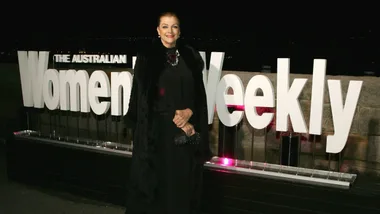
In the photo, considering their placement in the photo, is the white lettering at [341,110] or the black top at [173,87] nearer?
the black top at [173,87]

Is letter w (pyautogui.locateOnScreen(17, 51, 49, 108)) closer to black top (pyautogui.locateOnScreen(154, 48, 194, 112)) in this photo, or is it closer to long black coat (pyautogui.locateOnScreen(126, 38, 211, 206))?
long black coat (pyautogui.locateOnScreen(126, 38, 211, 206))

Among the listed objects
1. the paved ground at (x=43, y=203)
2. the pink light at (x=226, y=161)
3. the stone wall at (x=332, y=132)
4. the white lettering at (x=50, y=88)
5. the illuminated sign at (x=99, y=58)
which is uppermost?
the illuminated sign at (x=99, y=58)

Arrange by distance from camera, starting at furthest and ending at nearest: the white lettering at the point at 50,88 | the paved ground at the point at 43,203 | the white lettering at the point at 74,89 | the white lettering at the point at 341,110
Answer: the white lettering at the point at 50,88 < the white lettering at the point at 74,89 < the paved ground at the point at 43,203 < the white lettering at the point at 341,110

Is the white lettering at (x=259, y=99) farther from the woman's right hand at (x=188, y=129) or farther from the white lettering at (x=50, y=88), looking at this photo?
the white lettering at (x=50, y=88)

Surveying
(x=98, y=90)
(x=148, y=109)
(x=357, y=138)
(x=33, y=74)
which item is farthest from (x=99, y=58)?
(x=357, y=138)

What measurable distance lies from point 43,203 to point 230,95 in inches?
95.4

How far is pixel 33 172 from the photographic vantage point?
4.92 metres

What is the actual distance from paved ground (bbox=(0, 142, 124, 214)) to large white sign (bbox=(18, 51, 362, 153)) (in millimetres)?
1020

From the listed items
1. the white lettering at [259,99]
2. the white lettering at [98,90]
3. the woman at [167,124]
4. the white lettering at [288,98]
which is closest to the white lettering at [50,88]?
the white lettering at [98,90]

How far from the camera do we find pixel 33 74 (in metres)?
4.73

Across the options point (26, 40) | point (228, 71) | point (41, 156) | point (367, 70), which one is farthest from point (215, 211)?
point (26, 40)

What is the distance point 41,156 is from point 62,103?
29.9 inches

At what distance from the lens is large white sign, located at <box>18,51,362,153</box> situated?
326 centimetres

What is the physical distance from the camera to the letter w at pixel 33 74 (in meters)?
4.66
